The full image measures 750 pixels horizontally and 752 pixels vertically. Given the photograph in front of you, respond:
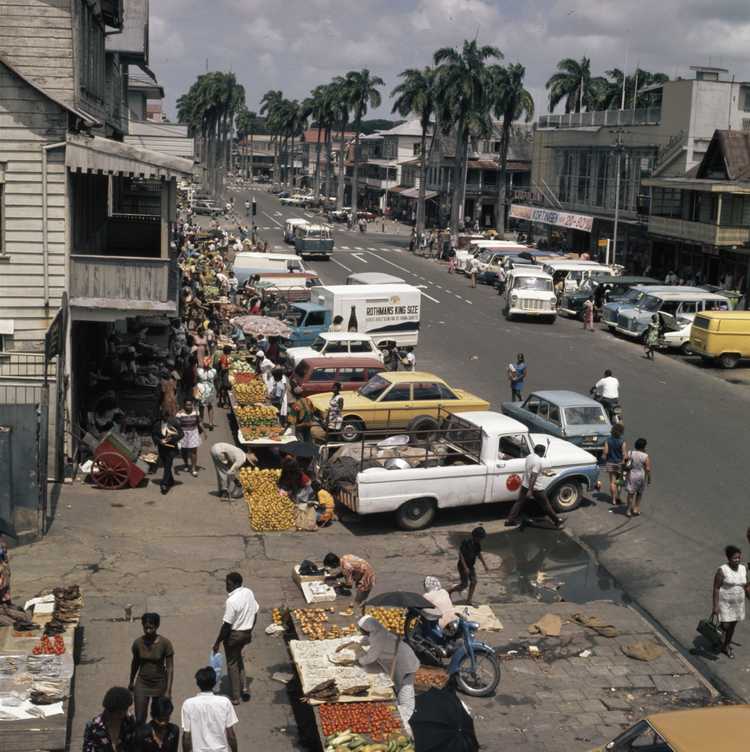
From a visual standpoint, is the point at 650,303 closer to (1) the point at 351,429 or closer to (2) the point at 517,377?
(2) the point at 517,377

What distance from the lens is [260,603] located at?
14656 millimetres

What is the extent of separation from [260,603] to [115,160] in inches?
357

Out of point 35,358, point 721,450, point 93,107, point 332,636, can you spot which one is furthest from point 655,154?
point 332,636

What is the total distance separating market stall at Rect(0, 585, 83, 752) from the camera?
394 inches

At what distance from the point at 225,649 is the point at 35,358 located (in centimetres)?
981

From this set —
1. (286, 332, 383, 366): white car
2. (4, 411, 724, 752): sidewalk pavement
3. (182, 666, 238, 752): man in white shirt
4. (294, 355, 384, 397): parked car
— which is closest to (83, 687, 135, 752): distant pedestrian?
(182, 666, 238, 752): man in white shirt

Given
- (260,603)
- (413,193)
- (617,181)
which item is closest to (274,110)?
(413,193)

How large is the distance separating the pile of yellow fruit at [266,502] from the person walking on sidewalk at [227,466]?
0.33 metres

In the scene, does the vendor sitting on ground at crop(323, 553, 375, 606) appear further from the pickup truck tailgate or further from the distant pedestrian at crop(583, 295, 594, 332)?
the distant pedestrian at crop(583, 295, 594, 332)

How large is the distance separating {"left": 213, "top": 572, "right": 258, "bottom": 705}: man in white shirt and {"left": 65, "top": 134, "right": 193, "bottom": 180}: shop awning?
10257 millimetres

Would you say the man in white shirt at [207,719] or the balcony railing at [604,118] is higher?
the balcony railing at [604,118]

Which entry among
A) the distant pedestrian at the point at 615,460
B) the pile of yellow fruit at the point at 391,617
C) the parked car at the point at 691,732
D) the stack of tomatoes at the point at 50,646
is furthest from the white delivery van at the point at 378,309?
the parked car at the point at 691,732

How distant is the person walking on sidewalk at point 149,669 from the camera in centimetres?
1041

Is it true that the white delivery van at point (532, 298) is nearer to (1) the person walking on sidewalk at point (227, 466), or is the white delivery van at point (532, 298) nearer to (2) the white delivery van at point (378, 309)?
(2) the white delivery van at point (378, 309)
